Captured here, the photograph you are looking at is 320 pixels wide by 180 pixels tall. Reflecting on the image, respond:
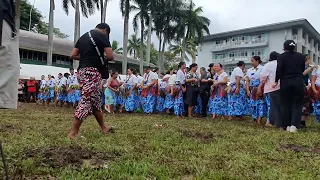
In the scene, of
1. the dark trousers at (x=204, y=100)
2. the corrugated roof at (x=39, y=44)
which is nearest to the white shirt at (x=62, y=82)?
the dark trousers at (x=204, y=100)

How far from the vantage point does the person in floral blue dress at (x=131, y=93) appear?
37.7 ft

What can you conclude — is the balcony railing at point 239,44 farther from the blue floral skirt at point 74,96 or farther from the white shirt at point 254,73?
the white shirt at point 254,73

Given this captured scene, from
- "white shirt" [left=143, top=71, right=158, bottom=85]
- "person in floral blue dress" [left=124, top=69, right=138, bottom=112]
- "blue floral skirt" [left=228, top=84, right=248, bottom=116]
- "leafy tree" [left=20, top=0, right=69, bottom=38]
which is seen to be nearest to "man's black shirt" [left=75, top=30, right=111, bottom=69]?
"blue floral skirt" [left=228, top=84, right=248, bottom=116]

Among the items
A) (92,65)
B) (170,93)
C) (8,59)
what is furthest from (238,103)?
(8,59)

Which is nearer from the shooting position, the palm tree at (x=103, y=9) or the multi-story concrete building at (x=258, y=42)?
the palm tree at (x=103, y=9)

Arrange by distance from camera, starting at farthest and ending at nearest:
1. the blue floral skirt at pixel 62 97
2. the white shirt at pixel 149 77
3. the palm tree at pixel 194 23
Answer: the palm tree at pixel 194 23
the blue floral skirt at pixel 62 97
the white shirt at pixel 149 77

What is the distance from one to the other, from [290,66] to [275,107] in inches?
42.5

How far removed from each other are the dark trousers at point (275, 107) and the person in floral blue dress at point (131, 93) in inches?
208

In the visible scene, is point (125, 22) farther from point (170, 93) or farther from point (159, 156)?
point (159, 156)

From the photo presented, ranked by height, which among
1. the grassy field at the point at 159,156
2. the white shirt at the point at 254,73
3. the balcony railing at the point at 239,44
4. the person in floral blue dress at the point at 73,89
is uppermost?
the balcony railing at the point at 239,44

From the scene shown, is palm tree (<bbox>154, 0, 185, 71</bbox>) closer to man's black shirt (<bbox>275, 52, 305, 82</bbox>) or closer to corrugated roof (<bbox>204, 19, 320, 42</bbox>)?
corrugated roof (<bbox>204, 19, 320, 42</bbox>)

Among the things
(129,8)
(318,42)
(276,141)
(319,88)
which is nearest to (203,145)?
(276,141)

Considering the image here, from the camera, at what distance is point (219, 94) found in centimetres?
908

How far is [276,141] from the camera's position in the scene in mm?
4695
